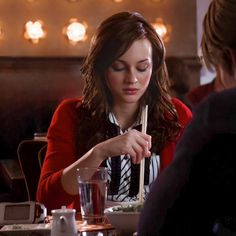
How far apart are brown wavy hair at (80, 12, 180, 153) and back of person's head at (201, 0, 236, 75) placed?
90cm

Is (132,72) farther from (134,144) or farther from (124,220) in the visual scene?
(124,220)

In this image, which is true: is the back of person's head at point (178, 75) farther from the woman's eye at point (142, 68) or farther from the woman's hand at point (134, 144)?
the woman's hand at point (134, 144)

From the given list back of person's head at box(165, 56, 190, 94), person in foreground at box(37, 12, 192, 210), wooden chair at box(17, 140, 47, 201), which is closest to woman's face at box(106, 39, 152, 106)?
person in foreground at box(37, 12, 192, 210)

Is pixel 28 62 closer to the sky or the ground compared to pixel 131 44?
closer to the sky

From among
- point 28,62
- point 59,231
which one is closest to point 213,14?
point 59,231

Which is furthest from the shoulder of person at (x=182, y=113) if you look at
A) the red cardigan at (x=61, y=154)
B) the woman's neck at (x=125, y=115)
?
the woman's neck at (x=125, y=115)

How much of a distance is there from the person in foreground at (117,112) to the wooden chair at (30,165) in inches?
20.9

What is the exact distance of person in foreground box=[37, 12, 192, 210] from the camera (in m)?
1.78

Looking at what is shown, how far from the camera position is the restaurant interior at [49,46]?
4.82 meters

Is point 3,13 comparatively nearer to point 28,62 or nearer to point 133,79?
point 28,62

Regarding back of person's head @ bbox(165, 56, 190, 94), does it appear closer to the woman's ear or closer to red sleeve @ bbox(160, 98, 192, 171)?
red sleeve @ bbox(160, 98, 192, 171)

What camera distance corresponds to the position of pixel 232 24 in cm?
85

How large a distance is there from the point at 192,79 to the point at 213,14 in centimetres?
415

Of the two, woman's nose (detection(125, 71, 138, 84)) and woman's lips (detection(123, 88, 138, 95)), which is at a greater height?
woman's nose (detection(125, 71, 138, 84))
